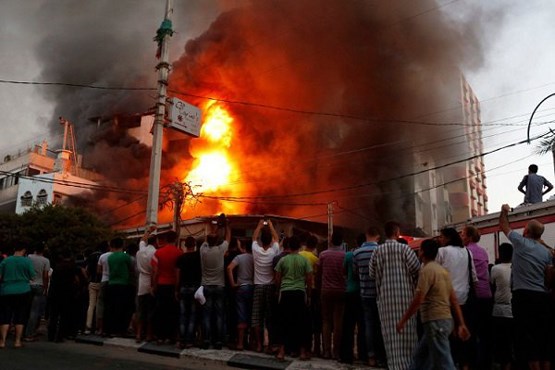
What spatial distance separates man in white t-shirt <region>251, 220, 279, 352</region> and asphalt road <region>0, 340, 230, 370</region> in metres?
0.87

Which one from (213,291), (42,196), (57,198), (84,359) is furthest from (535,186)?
(42,196)

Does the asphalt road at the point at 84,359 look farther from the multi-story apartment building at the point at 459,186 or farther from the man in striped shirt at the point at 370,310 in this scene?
the multi-story apartment building at the point at 459,186

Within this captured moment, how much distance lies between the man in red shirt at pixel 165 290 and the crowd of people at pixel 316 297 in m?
0.02

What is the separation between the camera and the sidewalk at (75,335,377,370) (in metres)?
6.17

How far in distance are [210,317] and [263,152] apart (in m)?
24.9

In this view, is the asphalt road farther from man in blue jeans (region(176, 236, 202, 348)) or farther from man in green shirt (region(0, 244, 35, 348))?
man in blue jeans (region(176, 236, 202, 348))

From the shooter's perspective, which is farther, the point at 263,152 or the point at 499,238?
the point at 263,152

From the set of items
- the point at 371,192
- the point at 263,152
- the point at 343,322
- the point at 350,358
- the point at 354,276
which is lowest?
the point at 350,358

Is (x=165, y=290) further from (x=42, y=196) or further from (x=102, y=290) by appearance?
(x=42, y=196)

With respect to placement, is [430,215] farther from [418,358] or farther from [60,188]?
[418,358]

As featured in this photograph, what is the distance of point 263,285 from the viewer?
715cm

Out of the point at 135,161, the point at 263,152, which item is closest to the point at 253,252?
the point at 263,152

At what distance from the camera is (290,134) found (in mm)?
32219

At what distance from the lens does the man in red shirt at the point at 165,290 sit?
7.67 metres
